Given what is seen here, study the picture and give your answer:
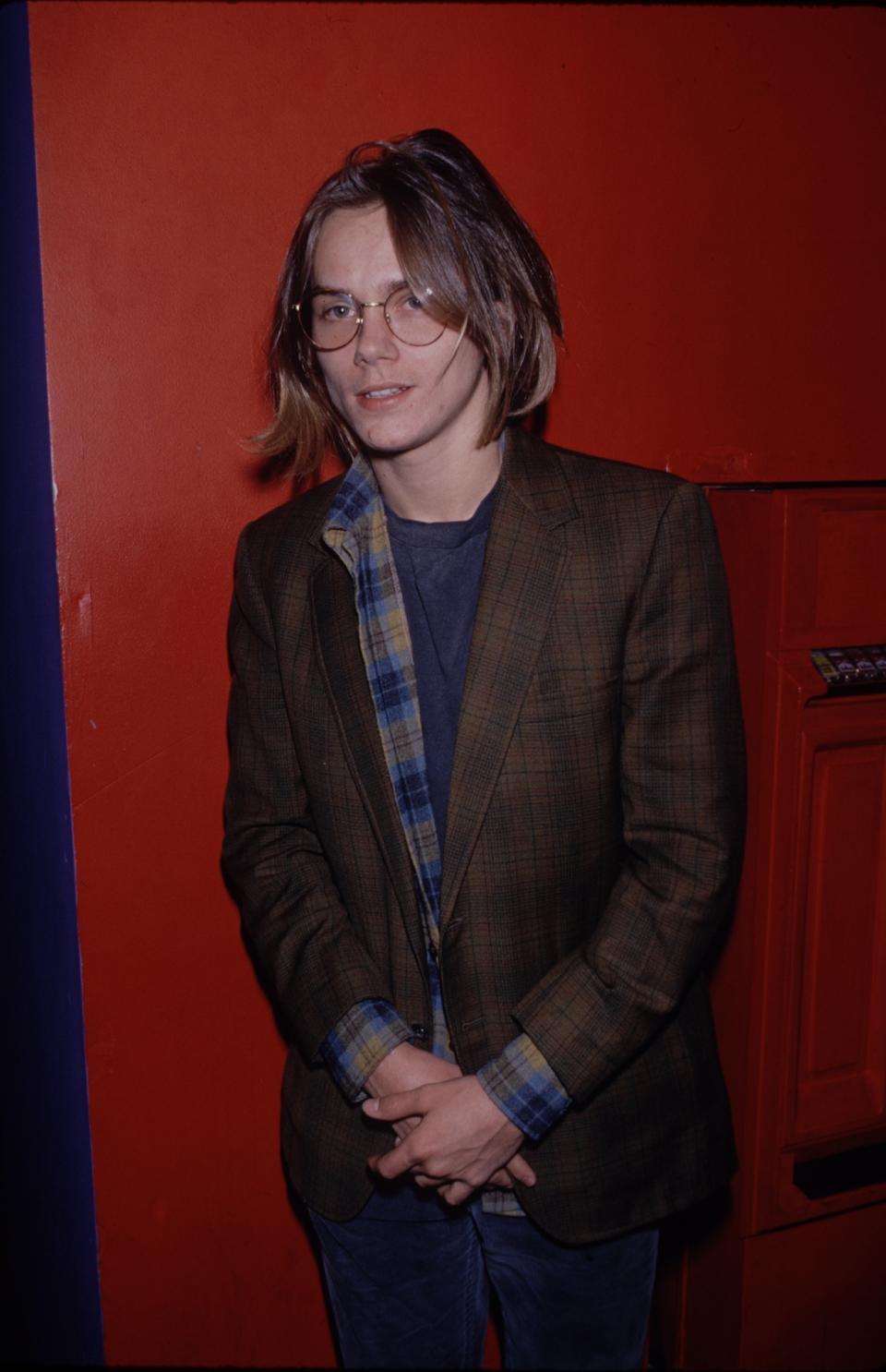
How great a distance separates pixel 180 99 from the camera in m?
1.58

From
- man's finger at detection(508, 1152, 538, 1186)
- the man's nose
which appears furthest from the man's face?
man's finger at detection(508, 1152, 538, 1186)

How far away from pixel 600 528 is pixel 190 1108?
110 cm

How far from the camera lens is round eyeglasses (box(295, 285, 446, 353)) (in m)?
1.36

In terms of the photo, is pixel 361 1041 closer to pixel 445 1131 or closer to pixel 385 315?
pixel 445 1131

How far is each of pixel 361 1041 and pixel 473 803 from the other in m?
0.33

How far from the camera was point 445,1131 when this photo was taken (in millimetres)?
1358

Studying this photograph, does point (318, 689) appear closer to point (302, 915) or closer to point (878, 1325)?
point (302, 915)

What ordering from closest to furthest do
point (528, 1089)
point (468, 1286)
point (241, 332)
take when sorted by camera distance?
1. point (528, 1089)
2. point (468, 1286)
3. point (241, 332)

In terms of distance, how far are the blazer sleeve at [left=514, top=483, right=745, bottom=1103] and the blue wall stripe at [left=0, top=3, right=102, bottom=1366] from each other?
77 cm

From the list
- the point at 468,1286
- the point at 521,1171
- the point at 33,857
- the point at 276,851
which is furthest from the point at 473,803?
the point at 33,857

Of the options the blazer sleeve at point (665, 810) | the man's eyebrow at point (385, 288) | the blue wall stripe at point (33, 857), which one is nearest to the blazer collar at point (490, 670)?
the blazer sleeve at point (665, 810)

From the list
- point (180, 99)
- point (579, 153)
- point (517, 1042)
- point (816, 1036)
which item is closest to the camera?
point (517, 1042)

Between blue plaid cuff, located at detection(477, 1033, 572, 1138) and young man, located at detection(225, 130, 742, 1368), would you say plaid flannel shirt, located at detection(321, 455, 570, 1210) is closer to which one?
young man, located at detection(225, 130, 742, 1368)

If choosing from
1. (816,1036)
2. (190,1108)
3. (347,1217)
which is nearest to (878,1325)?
(816,1036)
